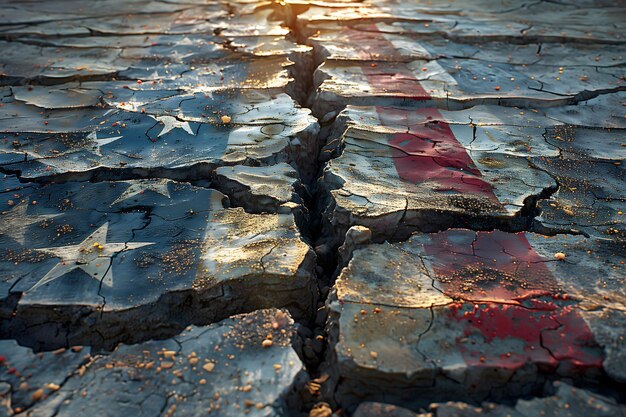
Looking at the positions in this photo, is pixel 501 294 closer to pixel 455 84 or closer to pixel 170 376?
pixel 170 376

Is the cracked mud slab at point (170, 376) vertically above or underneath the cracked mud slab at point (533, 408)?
above

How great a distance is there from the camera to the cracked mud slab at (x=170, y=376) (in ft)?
4.73

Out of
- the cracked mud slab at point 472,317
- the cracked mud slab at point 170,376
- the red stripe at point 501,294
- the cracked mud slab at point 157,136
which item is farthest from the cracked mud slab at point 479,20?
the cracked mud slab at point 170,376

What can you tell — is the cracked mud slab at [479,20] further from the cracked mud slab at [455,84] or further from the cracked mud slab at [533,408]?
the cracked mud slab at [533,408]

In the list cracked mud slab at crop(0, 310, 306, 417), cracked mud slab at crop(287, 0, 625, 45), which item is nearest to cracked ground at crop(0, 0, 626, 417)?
cracked mud slab at crop(0, 310, 306, 417)

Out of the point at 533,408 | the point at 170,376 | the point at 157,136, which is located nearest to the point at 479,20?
the point at 157,136

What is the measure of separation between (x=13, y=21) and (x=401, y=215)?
4139 mm

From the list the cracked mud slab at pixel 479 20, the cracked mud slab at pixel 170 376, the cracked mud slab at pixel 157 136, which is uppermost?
the cracked mud slab at pixel 479 20

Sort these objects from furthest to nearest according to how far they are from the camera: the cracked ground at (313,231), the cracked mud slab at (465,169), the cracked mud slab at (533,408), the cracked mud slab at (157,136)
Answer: the cracked mud slab at (157,136)
the cracked mud slab at (465,169)
the cracked ground at (313,231)
the cracked mud slab at (533,408)

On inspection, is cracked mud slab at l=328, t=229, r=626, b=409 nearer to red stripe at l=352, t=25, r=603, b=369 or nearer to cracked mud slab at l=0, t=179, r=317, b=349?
red stripe at l=352, t=25, r=603, b=369

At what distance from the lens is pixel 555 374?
4.98 feet

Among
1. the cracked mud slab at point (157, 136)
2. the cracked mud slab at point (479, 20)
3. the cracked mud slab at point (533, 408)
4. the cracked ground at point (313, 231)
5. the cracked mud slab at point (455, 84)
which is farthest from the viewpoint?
the cracked mud slab at point (479, 20)

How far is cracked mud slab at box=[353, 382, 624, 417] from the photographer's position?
1.41 m

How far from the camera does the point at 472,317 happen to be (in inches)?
65.9
